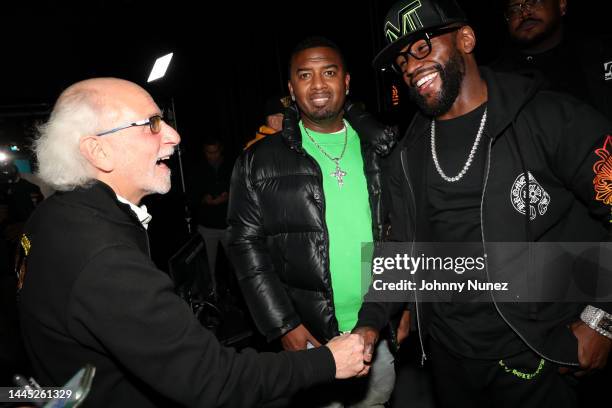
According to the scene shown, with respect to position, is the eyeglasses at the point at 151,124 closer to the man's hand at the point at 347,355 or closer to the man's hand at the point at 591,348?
the man's hand at the point at 347,355

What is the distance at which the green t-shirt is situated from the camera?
2.16 metres

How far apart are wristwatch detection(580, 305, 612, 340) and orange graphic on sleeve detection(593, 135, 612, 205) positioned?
1.42ft

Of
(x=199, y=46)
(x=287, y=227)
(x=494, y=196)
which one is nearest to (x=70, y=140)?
(x=287, y=227)

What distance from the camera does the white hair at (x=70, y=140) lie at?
1.39 meters

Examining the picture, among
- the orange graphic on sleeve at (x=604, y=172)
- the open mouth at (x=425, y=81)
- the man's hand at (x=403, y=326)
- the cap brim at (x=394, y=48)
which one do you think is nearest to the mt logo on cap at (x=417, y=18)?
the cap brim at (x=394, y=48)

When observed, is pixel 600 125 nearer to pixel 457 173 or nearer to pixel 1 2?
pixel 457 173

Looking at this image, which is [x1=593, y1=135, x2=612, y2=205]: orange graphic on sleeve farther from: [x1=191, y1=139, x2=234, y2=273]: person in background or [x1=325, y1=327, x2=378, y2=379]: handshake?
[x1=191, y1=139, x2=234, y2=273]: person in background

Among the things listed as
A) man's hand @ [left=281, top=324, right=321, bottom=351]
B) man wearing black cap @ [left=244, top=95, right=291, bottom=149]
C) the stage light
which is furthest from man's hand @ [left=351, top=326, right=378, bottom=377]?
the stage light

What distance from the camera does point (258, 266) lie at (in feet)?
7.39

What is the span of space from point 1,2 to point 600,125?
6.71m

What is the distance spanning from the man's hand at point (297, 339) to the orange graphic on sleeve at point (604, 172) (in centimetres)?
158

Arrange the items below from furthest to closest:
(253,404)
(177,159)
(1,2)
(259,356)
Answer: (177,159)
(1,2)
(259,356)
(253,404)

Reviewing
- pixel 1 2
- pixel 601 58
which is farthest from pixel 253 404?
pixel 1 2

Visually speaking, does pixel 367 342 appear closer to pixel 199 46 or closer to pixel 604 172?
pixel 604 172
